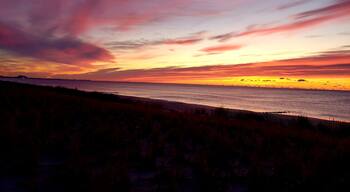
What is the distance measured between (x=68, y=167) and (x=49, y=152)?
4.54 feet

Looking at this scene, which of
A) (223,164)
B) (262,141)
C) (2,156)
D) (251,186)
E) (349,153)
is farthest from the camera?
(262,141)

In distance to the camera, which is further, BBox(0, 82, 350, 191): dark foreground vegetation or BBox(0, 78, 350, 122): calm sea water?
BBox(0, 78, 350, 122): calm sea water

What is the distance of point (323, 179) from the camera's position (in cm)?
436

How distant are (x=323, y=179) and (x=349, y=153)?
2.10 metres

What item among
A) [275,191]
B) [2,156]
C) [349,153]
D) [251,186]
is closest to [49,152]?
[2,156]

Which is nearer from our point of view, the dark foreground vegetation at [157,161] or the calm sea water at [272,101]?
the dark foreground vegetation at [157,161]

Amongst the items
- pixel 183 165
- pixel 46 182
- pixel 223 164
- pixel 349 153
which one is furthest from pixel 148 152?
pixel 349 153

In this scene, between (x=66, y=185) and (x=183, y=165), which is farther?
(x=183, y=165)

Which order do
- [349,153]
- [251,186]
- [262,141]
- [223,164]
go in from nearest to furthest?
[251,186]
[223,164]
[349,153]
[262,141]

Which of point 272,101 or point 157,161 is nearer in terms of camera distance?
point 157,161

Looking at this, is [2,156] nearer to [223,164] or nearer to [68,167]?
[68,167]

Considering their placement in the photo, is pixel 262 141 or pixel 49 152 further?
pixel 262 141

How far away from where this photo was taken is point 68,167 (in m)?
4.39

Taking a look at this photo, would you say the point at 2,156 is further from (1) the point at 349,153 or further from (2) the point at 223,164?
(1) the point at 349,153
